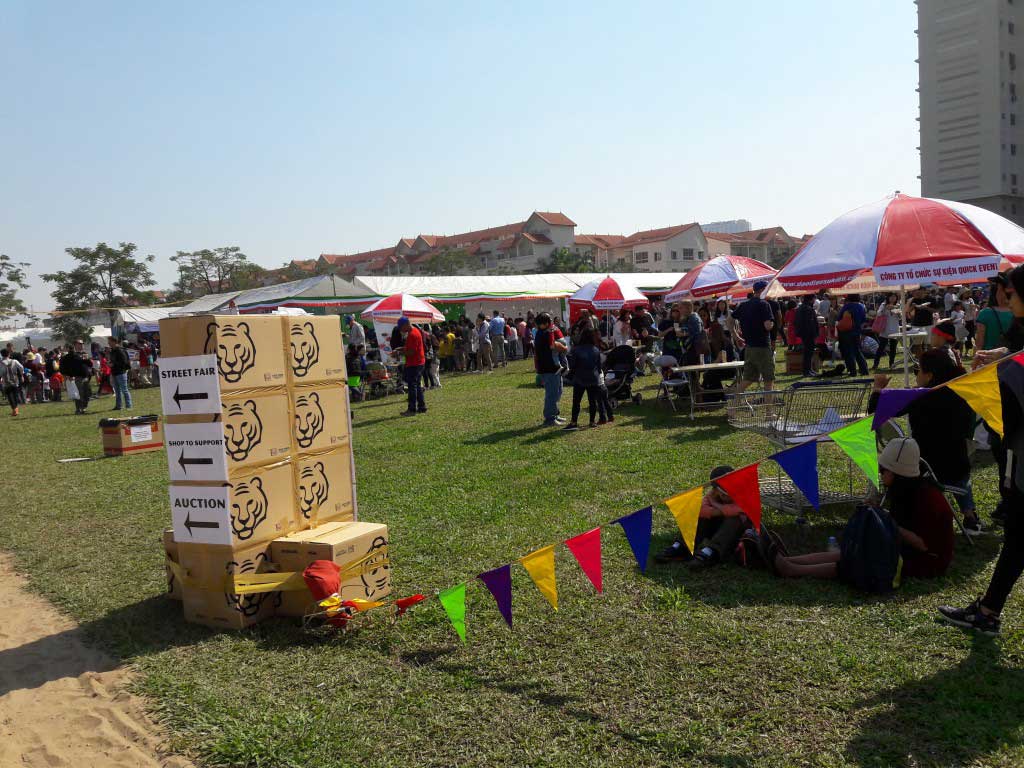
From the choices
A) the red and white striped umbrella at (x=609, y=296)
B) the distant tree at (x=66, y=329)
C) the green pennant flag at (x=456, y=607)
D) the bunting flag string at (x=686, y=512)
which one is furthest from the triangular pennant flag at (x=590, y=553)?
the distant tree at (x=66, y=329)

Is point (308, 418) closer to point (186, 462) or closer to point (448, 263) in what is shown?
point (186, 462)

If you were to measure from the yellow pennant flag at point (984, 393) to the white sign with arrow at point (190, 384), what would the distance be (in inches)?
164

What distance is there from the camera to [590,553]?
4203 millimetres

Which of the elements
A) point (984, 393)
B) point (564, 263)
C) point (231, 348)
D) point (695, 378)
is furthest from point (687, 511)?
point (564, 263)

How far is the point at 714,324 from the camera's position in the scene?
45.8ft

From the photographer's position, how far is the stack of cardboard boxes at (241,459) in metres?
4.61

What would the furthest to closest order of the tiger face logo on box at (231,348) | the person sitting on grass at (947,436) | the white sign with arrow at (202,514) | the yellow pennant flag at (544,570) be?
the person sitting on grass at (947,436), the white sign with arrow at (202,514), the tiger face logo on box at (231,348), the yellow pennant flag at (544,570)

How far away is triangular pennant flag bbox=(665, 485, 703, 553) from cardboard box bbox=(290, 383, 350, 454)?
247cm

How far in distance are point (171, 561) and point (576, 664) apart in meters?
2.91

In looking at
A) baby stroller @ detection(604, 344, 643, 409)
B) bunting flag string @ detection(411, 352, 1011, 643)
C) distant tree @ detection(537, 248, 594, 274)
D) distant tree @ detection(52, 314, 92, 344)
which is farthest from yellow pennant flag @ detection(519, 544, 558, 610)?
distant tree @ detection(537, 248, 594, 274)

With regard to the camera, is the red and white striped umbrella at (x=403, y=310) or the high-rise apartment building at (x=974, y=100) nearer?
the red and white striped umbrella at (x=403, y=310)

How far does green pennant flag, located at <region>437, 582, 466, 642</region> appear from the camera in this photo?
4.18m

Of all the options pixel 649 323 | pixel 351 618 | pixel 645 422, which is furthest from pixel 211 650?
pixel 649 323

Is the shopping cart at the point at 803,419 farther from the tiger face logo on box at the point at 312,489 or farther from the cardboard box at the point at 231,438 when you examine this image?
the cardboard box at the point at 231,438
